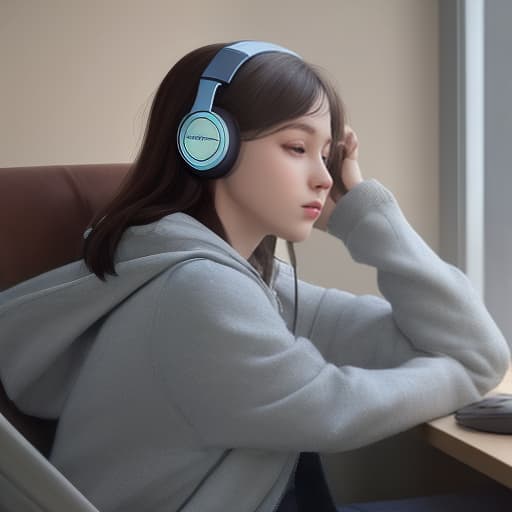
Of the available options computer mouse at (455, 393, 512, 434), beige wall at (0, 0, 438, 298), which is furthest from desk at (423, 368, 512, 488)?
beige wall at (0, 0, 438, 298)

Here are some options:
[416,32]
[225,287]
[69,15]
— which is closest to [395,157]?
[416,32]

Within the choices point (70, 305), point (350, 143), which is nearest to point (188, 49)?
point (350, 143)

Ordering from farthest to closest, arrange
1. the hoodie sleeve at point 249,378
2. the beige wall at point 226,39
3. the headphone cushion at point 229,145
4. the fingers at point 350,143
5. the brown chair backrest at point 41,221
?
the beige wall at point 226,39
the fingers at point 350,143
the brown chair backrest at point 41,221
the headphone cushion at point 229,145
the hoodie sleeve at point 249,378

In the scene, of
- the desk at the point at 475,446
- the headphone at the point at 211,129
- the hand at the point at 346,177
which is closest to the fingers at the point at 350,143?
the hand at the point at 346,177

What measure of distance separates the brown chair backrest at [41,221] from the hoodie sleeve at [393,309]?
33 cm

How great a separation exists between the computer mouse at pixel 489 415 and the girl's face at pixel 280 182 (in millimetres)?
306

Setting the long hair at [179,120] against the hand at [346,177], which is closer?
the long hair at [179,120]

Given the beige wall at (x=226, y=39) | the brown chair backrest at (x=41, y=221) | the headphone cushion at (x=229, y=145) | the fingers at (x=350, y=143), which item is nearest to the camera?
the headphone cushion at (x=229, y=145)

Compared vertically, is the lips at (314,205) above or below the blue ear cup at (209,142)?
below

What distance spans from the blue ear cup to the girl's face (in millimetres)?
34

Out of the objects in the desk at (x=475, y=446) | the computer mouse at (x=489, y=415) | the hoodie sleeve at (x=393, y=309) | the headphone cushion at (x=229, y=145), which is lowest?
the desk at (x=475, y=446)

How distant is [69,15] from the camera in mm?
1538

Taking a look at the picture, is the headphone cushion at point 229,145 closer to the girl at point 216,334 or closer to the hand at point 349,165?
the girl at point 216,334

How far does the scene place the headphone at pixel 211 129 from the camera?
1025 millimetres
